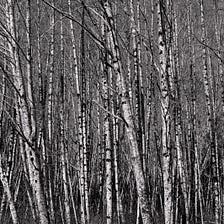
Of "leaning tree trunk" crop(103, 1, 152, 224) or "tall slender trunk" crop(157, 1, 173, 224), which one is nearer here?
"leaning tree trunk" crop(103, 1, 152, 224)

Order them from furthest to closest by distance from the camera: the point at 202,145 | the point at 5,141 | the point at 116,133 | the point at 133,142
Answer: the point at 202,145 → the point at 5,141 → the point at 116,133 → the point at 133,142

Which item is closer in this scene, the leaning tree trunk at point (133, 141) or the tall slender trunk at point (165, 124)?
the leaning tree trunk at point (133, 141)

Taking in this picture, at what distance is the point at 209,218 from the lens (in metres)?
9.05

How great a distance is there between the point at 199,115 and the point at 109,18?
30.9ft

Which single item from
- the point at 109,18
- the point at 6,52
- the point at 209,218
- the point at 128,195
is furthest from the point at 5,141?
the point at 109,18

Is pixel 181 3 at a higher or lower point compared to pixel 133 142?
higher

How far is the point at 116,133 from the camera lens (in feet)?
22.3

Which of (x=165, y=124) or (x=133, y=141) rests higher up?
(x=165, y=124)

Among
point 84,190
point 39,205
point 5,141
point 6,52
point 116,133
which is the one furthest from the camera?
point 5,141

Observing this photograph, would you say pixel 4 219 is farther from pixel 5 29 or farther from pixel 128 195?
pixel 5 29

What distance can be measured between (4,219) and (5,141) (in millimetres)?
2578

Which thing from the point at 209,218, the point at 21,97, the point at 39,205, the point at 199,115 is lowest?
the point at 209,218

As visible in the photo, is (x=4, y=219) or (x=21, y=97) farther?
(x=4, y=219)

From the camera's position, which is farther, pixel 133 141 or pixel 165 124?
pixel 165 124
